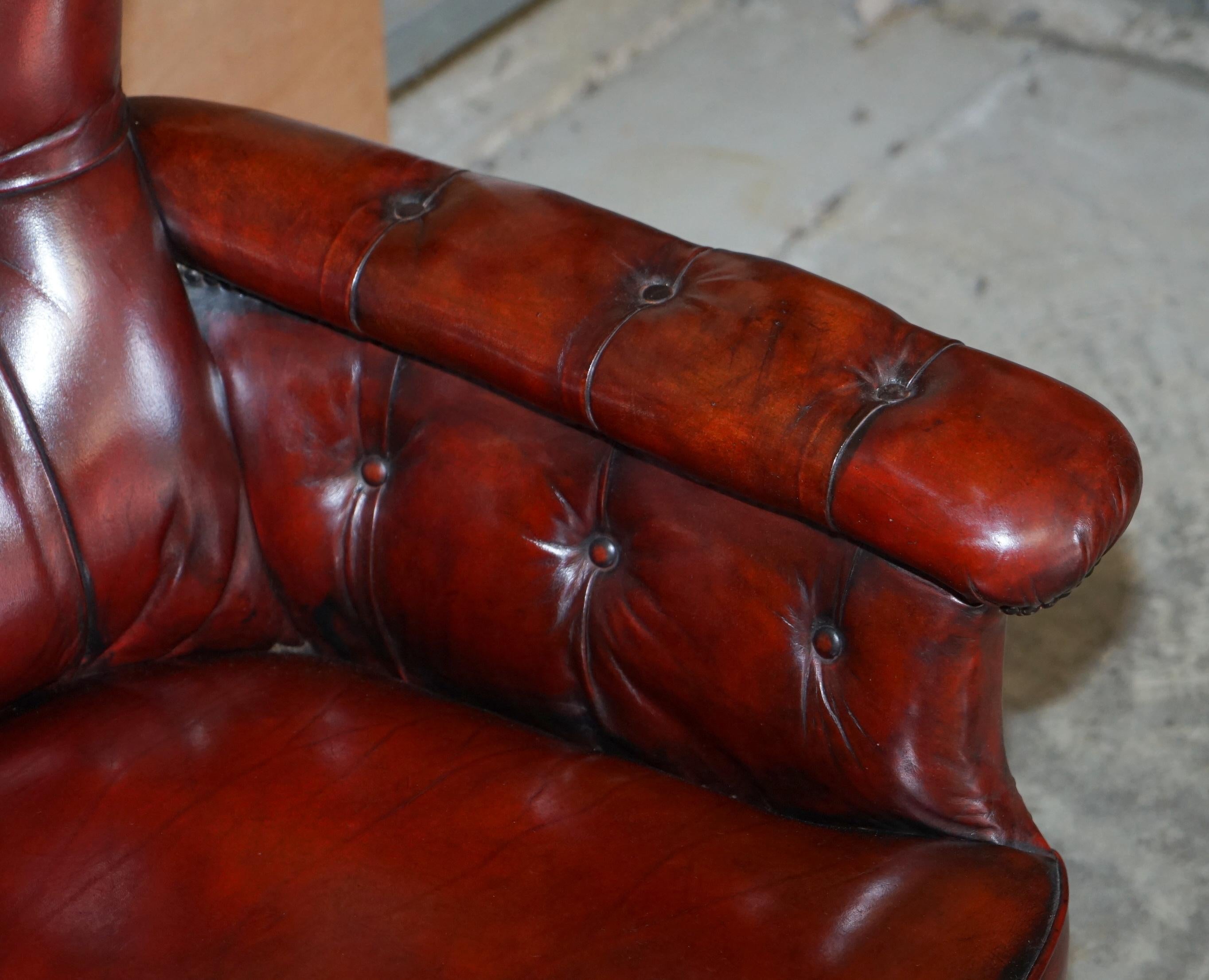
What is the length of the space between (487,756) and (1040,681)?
0.76 m

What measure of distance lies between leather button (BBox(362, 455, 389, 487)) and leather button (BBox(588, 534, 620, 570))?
6.7 inches

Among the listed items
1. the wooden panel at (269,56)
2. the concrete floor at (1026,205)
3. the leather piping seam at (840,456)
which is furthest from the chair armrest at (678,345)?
the concrete floor at (1026,205)

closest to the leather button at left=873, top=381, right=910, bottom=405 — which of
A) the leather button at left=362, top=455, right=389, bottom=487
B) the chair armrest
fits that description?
the chair armrest

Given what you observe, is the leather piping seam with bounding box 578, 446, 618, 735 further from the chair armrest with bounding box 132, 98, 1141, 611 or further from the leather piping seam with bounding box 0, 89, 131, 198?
the leather piping seam with bounding box 0, 89, 131, 198

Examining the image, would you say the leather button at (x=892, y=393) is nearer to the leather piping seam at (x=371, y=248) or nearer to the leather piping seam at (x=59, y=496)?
the leather piping seam at (x=371, y=248)

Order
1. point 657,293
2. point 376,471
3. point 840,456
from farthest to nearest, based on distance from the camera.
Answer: point 376,471, point 657,293, point 840,456

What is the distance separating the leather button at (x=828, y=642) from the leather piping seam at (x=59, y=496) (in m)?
0.49

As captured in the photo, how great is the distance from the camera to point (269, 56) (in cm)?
159

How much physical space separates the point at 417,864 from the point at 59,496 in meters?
0.34

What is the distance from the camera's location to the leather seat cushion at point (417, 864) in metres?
0.80

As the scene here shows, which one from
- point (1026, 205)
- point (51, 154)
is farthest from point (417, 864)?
point (1026, 205)

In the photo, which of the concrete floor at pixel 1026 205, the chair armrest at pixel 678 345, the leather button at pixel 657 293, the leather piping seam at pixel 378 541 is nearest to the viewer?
the chair armrest at pixel 678 345

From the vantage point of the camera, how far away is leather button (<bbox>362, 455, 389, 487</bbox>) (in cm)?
104

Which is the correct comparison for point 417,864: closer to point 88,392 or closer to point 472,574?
point 472,574
